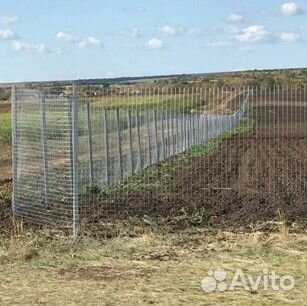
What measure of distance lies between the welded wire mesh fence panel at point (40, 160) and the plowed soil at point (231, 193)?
2.68 ft

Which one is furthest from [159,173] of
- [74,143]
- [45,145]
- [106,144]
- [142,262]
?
[142,262]

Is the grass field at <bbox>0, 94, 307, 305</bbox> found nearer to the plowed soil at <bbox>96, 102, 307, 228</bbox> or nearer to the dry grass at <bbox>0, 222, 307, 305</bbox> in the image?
the dry grass at <bbox>0, 222, 307, 305</bbox>

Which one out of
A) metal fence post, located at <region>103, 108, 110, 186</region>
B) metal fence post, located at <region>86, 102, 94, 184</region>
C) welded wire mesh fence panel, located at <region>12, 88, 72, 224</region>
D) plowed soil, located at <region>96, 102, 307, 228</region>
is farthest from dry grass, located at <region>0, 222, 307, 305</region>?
metal fence post, located at <region>103, 108, 110, 186</region>

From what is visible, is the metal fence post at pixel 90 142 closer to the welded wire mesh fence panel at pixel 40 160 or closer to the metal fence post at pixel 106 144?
the metal fence post at pixel 106 144

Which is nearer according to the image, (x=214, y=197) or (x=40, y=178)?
(x=40, y=178)

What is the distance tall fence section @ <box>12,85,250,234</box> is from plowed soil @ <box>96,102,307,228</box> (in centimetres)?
84

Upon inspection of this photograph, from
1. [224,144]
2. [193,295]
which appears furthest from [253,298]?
[224,144]

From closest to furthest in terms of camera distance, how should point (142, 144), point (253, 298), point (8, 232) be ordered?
Result: point (253, 298) < point (8, 232) < point (142, 144)

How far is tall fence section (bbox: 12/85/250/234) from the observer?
11.4 meters

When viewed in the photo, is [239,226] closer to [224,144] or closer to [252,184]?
[252,184]

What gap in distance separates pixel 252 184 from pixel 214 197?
Answer: 2.72 metres

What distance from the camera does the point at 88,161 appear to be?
49.3 ft

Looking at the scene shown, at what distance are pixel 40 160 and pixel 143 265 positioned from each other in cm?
440

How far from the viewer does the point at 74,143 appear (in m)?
10.6
